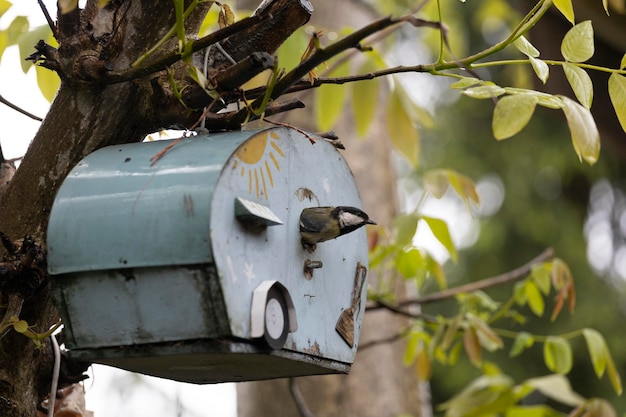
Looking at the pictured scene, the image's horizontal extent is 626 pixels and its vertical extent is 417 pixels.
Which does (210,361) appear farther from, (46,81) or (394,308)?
(394,308)

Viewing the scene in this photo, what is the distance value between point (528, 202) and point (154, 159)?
4.52 metres

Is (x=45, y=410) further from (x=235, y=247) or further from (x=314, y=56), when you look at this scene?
(x=314, y=56)

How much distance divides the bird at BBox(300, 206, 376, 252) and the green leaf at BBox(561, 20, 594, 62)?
0.86 ft

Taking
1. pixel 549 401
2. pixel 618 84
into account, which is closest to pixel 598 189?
pixel 549 401

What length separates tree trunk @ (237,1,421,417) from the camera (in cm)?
200

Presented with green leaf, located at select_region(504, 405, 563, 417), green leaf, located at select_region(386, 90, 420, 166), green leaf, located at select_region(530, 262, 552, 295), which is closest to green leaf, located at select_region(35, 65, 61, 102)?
green leaf, located at select_region(386, 90, 420, 166)

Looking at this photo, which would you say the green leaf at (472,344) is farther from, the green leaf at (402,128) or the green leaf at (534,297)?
the green leaf at (402,128)

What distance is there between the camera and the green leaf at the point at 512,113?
0.82 meters

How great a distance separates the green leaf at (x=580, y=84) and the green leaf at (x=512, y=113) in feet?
0.13

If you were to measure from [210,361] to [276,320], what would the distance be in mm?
78

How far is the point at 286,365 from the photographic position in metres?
0.88

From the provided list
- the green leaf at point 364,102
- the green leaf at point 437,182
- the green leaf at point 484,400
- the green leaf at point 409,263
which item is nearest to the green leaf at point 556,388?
the green leaf at point 484,400

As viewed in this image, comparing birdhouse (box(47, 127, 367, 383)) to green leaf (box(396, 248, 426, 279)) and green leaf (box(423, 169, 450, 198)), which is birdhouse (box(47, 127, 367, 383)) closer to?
green leaf (box(423, 169, 450, 198))

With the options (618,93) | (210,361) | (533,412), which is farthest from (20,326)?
(533,412)
